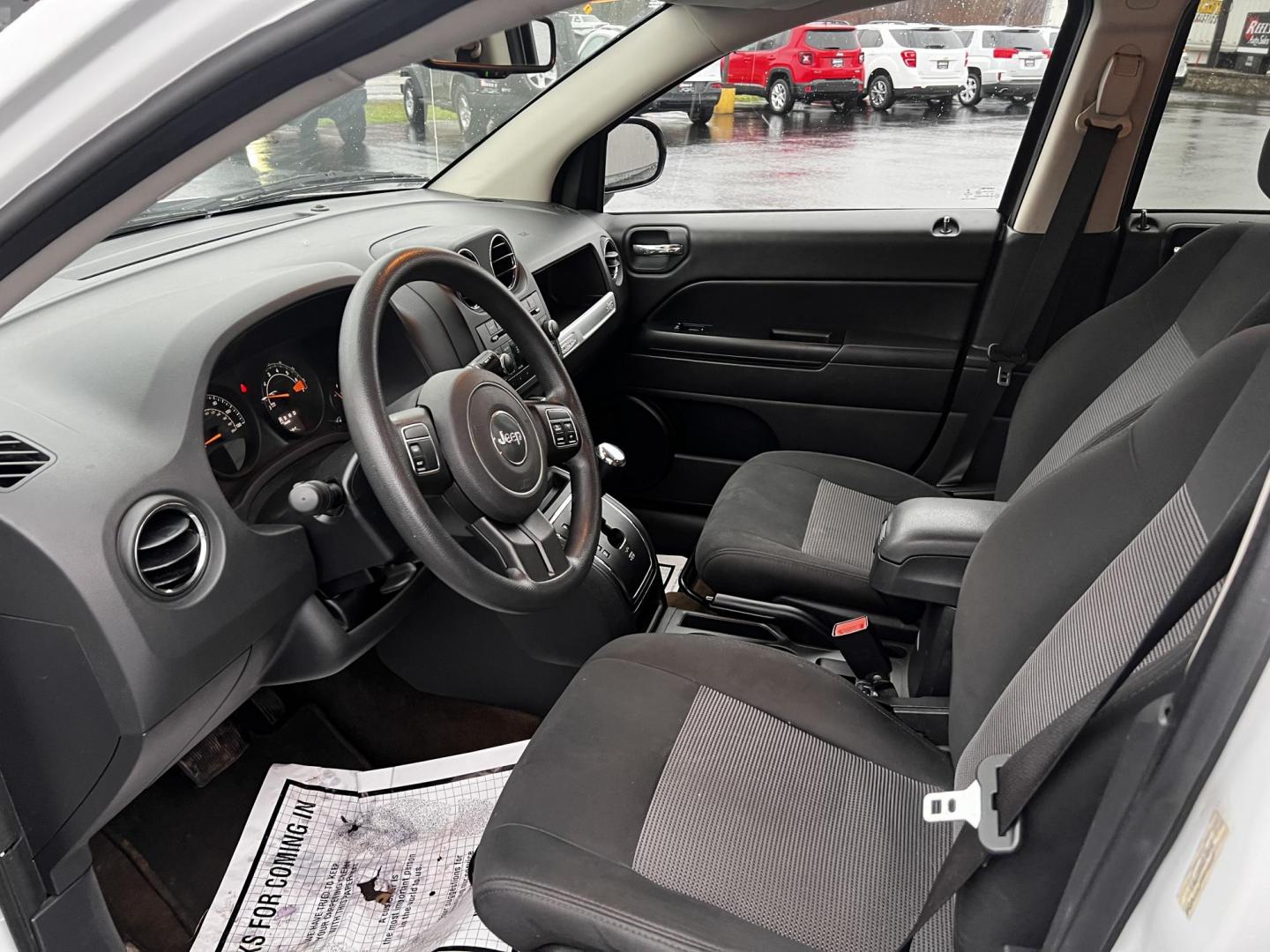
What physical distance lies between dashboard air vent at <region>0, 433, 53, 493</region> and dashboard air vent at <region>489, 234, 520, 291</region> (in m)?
0.95

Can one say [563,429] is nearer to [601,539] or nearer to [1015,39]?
[601,539]

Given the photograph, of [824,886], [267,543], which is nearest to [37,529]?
[267,543]

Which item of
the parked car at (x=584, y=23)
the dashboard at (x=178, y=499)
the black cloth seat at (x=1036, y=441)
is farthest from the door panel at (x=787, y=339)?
the dashboard at (x=178, y=499)

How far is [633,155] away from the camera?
7.41 ft

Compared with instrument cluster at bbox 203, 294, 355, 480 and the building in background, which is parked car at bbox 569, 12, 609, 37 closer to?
instrument cluster at bbox 203, 294, 355, 480

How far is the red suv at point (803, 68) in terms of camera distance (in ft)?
6.69

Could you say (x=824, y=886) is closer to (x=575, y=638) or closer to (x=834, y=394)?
(x=575, y=638)

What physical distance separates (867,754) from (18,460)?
37.2 inches

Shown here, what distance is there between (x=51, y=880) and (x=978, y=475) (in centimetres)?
189

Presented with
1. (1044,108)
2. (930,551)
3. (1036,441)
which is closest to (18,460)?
(930,551)

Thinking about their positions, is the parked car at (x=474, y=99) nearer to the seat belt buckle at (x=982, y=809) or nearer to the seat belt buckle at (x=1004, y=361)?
the seat belt buckle at (x=1004, y=361)

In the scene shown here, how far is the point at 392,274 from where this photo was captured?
3.86 ft

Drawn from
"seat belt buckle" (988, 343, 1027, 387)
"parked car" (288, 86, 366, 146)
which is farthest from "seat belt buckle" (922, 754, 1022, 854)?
"seat belt buckle" (988, 343, 1027, 387)

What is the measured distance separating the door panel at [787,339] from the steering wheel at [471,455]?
98 cm
